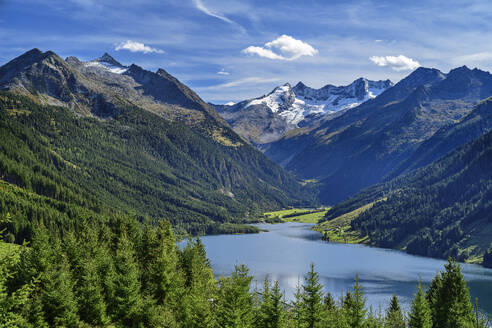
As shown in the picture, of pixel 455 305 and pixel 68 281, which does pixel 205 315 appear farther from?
pixel 455 305

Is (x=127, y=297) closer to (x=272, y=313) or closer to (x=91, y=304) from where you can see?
(x=91, y=304)

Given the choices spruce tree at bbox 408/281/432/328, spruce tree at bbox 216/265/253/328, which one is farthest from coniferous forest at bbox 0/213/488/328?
spruce tree at bbox 216/265/253/328

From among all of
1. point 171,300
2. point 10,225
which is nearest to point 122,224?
point 171,300

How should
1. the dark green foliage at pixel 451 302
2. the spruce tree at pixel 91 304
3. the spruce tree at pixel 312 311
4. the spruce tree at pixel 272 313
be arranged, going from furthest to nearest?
the dark green foliage at pixel 451 302, the spruce tree at pixel 91 304, the spruce tree at pixel 312 311, the spruce tree at pixel 272 313

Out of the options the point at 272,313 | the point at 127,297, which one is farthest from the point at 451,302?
the point at 127,297

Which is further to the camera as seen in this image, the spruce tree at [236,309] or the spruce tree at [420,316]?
the spruce tree at [420,316]

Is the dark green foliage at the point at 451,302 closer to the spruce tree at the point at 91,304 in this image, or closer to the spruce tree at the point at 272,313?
the spruce tree at the point at 272,313

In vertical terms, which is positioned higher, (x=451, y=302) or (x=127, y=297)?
(x=127, y=297)

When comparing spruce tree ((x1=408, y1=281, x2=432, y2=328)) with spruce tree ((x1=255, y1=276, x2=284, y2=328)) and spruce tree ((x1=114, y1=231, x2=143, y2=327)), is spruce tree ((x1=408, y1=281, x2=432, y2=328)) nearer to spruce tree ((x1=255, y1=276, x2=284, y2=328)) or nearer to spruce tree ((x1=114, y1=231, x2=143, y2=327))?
spruce tree ((x1=255, y1=276, x2=284, y2=328))

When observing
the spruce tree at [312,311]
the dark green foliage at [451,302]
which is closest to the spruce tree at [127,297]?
the spruce tree at [312,311]

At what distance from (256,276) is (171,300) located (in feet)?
349

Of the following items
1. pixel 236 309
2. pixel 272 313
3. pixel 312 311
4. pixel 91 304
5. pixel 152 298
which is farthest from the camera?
pixel 152 298

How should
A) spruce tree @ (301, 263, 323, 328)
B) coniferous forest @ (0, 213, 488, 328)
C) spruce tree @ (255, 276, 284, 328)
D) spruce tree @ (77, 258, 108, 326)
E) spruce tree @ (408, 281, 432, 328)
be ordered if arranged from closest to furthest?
1. coniferous forest @ (0, 213, 488, 328)
2. spruce tree @ (255, 276, 284, 328)
3. spruce tree @ (301, 263, 323, 328)
4. spruce tree @ (77, 258, 108, 326)
5. spruce tree @ (408, 281, 432, 328)

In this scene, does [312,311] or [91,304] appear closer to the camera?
[312,311]
